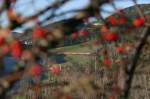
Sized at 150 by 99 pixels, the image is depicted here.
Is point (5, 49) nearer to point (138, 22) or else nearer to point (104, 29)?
point (104, 29)

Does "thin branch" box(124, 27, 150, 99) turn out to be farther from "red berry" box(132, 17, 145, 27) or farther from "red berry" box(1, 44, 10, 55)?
"red berry" box(1, 44, 10, 55)

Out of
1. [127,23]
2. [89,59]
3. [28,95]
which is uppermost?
[127,23]

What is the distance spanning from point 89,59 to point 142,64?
18.4ft

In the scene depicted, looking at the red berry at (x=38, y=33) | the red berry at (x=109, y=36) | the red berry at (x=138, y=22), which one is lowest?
the red berry at (x=109, y=36)

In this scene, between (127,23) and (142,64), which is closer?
(127,23)

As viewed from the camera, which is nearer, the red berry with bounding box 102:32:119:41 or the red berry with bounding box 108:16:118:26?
the red berry with bounding box 102:32:119:41

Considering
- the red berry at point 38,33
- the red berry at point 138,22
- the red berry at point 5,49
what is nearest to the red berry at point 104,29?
the red berry at point 138,22

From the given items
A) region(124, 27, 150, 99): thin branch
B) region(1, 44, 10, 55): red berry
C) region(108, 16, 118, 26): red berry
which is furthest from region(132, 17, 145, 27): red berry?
region(1, 44, 10, 55): red berry

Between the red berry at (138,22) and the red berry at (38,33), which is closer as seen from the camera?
the red berry at (38,33)

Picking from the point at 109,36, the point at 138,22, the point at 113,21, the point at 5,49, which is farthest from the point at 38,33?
the point at 138,22

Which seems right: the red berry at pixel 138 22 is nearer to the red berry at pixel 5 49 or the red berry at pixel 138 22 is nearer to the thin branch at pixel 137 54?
the thin branch at pixel 137 54

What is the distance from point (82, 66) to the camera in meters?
8.74

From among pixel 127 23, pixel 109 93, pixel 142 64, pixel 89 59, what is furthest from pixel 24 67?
pixel 89 59

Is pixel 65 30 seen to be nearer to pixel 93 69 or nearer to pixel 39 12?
pixel 39 12
